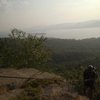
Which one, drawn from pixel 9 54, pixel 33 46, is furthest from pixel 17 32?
pixel 9 54

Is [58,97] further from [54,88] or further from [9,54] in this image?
[9,54]

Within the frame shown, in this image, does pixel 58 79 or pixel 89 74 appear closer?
pixel 89 74

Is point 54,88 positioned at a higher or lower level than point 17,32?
lower

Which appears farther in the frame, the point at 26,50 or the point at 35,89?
the point at 26,50

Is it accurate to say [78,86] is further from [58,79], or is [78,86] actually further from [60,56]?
[60,56]

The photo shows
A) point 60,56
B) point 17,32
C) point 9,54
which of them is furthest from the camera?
point 60,56

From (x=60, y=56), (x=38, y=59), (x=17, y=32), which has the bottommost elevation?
(x=60, y=56)

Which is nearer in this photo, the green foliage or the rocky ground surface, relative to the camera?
the rocky ground surface

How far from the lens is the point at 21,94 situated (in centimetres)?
1001

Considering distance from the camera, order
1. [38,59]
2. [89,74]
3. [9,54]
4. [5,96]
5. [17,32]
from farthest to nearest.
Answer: [17,32] < [38,59] < [9,54] < [89,74] < [5,96]

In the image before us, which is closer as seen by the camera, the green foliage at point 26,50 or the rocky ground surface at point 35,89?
the rocky ground surface at point 35,89

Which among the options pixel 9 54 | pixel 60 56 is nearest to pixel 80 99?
pixel 9 54

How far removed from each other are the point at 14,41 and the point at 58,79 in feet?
73.0

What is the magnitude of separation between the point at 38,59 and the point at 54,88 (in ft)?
60.6
